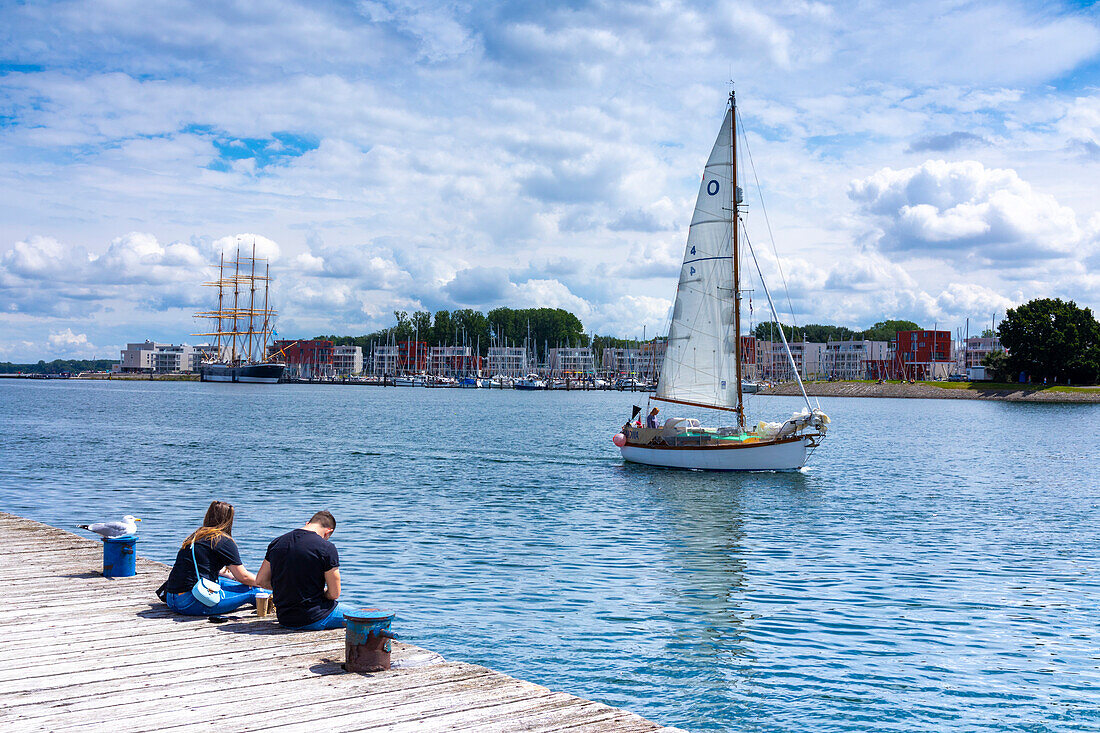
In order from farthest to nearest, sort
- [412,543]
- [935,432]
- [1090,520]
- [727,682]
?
[935,432] → [1090,520] → [412,543] → [727,682]

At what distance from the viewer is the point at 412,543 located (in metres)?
22.6

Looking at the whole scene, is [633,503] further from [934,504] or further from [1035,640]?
[1035,640]

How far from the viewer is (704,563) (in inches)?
824

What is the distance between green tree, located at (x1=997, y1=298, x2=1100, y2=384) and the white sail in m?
131

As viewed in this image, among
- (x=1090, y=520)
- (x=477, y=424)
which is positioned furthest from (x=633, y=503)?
(x=477, y=424)

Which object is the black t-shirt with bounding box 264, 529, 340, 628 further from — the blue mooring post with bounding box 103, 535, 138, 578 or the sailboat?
the sailboat

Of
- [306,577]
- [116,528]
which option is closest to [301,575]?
[306,577]

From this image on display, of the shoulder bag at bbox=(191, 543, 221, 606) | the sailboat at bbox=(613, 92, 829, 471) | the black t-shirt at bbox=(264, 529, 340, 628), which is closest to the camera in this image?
the black t-shirt at bbox=(264, 529, 340, 628)

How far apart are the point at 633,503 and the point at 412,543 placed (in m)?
11.5

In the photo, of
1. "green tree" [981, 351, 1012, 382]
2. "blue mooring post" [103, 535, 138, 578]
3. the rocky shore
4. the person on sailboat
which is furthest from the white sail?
"green tree" [981, 351, 1012, 382]

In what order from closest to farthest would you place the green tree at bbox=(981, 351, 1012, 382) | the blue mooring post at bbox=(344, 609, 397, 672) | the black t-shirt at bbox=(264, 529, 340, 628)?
the blue mooring post at bbox=(344, 609, 397, 672) < the black t-shirt at bbox=(264, 529, 340, 628) < the green tree at bbox=(981, 351, 1012, 382)

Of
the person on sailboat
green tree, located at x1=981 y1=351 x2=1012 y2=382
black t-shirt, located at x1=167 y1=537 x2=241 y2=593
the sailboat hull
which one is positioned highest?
green tree, located at x1=981 y1=351 x2=1012 y2=382

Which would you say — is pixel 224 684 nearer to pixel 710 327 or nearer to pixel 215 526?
pixel 215 526

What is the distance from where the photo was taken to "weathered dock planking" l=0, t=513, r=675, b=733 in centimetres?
762
